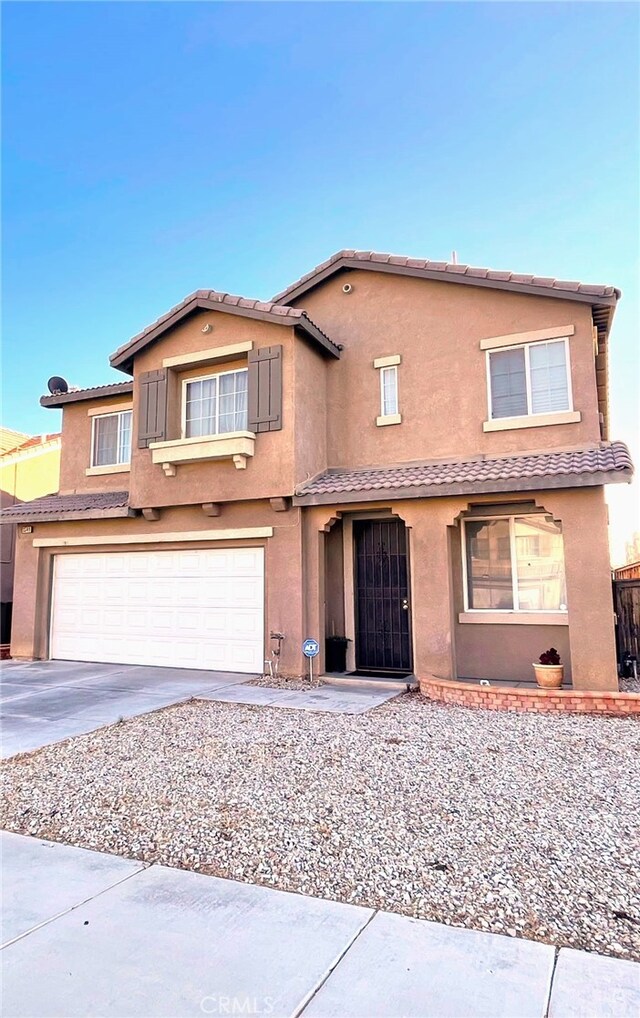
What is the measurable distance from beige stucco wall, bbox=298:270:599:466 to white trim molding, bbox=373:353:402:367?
13 centimetres

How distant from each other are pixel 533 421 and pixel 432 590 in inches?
145

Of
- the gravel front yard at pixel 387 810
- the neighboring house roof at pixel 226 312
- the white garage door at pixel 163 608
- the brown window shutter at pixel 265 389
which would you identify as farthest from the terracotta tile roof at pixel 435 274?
the gravel front yard at pixel 387 810

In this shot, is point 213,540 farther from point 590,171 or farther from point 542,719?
point 590,171

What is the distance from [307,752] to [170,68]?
13.0 meters

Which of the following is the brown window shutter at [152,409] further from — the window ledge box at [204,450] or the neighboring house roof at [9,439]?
the neighboring house roof at [9,439]

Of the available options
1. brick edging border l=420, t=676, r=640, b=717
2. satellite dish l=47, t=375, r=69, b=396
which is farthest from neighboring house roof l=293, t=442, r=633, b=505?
satellite dish l=47, t=375, r=69, b=396

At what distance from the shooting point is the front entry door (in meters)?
11.7

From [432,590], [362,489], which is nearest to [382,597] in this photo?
[432,590]

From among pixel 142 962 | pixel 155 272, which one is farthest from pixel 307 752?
pixel 155 272

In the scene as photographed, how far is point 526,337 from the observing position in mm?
11156

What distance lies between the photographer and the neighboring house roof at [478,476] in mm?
9219

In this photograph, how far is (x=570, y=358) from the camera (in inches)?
426

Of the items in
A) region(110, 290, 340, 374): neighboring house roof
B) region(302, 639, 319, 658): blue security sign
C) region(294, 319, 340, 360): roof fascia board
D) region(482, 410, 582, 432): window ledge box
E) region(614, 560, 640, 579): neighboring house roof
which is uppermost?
region(110, 290, 340, 374): neighboring house roof

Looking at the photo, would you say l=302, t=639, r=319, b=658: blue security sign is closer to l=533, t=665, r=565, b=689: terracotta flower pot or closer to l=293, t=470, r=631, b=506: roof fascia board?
l=293, t=470, r=631, b=506: roof fascia board
